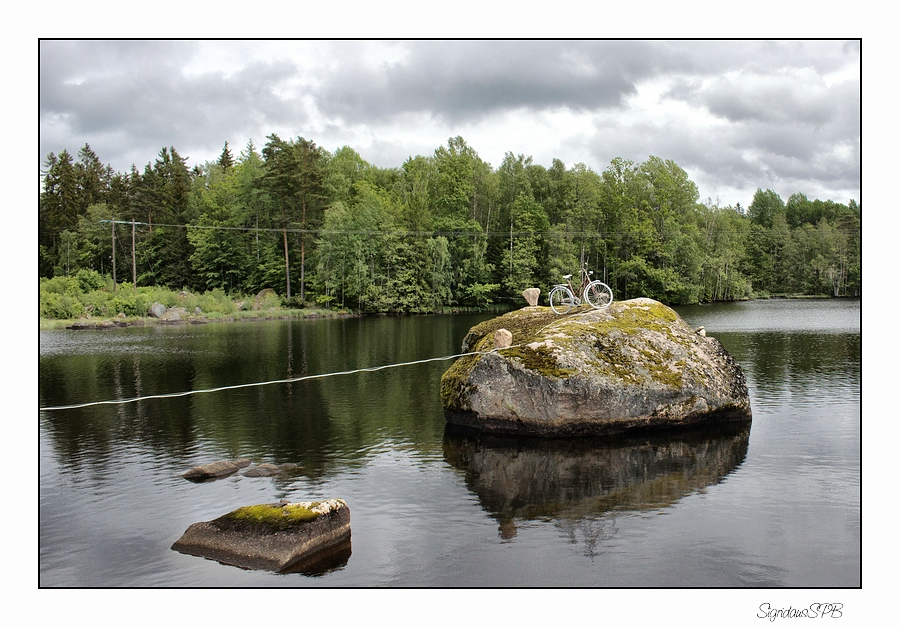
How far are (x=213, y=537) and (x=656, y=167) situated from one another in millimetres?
76909

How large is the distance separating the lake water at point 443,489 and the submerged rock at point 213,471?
329mm

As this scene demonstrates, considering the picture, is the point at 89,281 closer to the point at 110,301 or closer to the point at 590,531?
the point at 110,301

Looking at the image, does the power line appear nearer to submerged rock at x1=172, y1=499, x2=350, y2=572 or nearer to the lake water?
the lake water

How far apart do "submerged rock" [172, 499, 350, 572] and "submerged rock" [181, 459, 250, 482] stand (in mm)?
3644

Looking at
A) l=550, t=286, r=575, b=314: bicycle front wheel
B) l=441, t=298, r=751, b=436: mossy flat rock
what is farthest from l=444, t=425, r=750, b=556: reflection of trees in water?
l=550, t=286, r=575, b=314: bicycle front wheel

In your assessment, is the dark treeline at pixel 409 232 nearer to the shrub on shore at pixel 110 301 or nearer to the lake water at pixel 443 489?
the shrub on shore at pixel 110 301

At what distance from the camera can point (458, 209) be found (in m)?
78.7

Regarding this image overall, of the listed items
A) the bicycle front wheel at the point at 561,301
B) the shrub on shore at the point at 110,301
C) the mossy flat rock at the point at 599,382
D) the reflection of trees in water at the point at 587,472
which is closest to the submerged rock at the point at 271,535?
the reflection of trees in water at the point at 587,472

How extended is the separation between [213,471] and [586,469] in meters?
8.20

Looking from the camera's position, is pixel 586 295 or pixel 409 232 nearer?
pixel 586 295

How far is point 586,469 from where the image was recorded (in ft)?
52.0

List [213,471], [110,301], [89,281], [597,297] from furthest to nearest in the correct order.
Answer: [89,281] < [110,301] < [597,297] < [213,471]

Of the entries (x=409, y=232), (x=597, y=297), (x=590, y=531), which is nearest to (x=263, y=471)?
(x=590, y=531)

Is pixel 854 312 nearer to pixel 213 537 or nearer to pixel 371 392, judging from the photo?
pixel 371 392
